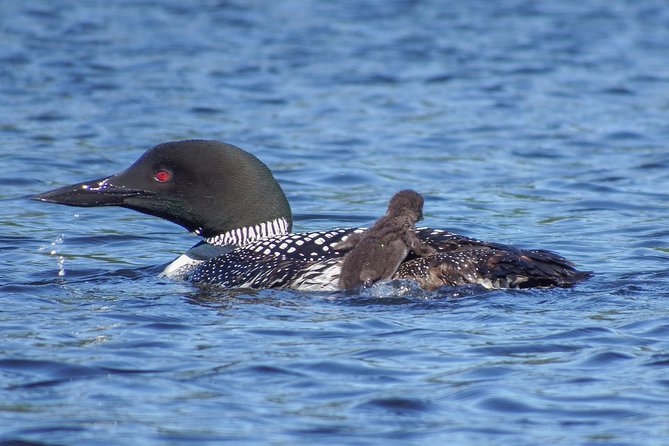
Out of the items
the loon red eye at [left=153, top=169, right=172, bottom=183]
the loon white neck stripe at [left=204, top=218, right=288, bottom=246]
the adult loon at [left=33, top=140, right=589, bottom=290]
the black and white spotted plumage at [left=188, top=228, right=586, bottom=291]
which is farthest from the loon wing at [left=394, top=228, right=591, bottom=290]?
the loon red eye at [left=153, top=169, right=172, bottom=183]

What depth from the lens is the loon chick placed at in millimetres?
5961

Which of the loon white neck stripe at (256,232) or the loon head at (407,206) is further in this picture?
the loon white neck stripe at (256,232)

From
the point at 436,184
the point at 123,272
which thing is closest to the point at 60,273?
the point at 123,272

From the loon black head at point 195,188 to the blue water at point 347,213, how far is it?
381mm

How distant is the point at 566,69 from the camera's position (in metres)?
13.9

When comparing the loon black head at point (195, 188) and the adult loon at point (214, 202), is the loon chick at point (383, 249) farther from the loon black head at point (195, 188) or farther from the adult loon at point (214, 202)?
the loon black head at point (195, 188)

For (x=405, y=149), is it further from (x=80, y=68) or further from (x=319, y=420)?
(x=319, y=420)

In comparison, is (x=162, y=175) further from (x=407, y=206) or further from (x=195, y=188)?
(x=407, y=206)

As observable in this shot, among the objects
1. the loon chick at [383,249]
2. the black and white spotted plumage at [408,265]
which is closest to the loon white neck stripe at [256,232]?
the black and white spotted plumage at [408,265]

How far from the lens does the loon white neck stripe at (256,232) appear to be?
6.96 meters

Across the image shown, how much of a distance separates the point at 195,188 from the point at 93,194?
526mm

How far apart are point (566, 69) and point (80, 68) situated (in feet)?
16.3

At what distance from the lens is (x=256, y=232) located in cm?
697

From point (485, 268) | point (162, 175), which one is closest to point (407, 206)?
point (485, 268)
